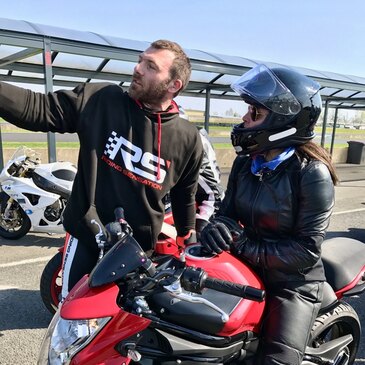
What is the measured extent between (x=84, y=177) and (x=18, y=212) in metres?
3.91

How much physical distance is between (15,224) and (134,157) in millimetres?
4162

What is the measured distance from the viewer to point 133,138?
90.1 inches

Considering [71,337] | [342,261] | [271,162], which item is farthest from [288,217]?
[71,337]

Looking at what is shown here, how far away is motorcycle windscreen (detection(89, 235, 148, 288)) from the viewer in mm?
1409

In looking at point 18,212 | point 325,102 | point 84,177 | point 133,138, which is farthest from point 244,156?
point 325,102

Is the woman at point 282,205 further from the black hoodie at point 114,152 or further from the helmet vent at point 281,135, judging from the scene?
the black hoodie at point 114,152

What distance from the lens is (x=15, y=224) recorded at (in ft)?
18.8

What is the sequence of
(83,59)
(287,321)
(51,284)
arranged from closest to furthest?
(287,321) → (51,284) → (83,59)

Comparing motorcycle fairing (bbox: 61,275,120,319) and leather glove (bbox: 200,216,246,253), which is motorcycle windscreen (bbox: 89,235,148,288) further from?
leather glove (bbox: 200,216,246,253)

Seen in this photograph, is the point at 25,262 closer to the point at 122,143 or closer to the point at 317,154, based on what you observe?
the point at 122,143

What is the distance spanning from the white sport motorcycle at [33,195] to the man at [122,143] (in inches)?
125

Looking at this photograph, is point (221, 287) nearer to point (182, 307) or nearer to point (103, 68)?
point (182, 307)

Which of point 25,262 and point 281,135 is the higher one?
point 281,135

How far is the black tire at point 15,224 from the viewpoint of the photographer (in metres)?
5.65
